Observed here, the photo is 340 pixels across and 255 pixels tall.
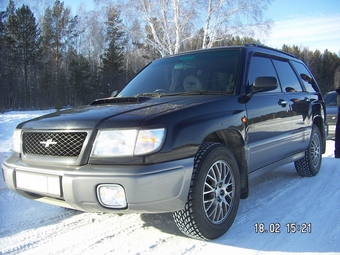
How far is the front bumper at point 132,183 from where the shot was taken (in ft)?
6.19

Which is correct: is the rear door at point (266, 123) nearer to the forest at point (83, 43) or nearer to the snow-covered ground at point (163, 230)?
the snow-covered ground at point (163, 230)

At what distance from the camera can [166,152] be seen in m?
1.99

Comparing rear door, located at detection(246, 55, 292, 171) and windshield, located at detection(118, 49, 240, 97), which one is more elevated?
windshield, located at detection(118, 49, 240, 97)

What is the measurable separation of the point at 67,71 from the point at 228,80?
3610 centimetres

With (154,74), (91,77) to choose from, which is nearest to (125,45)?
(91,77)

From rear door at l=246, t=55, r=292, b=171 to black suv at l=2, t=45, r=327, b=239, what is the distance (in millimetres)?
12

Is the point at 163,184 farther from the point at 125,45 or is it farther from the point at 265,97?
the point at 125,45

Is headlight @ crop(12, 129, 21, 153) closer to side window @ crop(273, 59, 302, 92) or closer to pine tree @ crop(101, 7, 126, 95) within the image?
side window @ crop(273, 59, 302, 92)

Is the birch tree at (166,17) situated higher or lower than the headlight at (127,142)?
higher

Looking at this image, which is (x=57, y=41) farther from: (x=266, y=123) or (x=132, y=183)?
(x=132, y=183)

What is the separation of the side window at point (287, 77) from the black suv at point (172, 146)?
413 mm

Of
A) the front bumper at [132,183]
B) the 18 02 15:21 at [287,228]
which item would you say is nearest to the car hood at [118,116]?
the front bumper at [132,183]

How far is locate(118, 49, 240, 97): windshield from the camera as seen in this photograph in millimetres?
2990

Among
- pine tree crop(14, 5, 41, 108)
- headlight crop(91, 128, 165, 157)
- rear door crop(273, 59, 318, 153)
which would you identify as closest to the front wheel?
headlight crop(91, 128, 165, 157)
